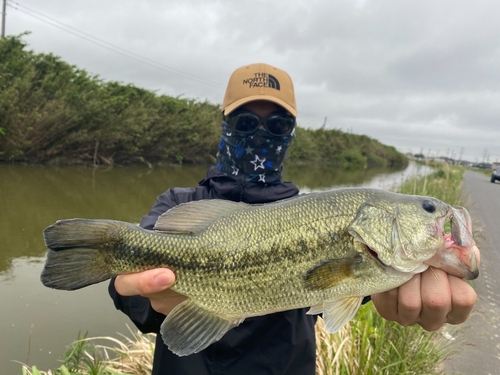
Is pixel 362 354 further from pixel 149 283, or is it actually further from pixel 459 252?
pixel 149 283

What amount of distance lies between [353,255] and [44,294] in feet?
15.5

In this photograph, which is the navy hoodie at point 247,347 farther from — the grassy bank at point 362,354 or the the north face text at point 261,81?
the the north face text at point 261,81

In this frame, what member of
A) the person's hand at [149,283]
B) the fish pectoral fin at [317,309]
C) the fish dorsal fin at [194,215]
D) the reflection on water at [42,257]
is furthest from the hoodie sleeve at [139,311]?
the reflection on water at [42,257]

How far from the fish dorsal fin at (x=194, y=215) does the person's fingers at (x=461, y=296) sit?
38.3 inches

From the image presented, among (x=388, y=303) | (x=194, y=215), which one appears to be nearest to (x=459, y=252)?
(x=388, y=303)

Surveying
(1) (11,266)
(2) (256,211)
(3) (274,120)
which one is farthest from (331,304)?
(1) (11,266)

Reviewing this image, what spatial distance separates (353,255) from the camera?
157 cm

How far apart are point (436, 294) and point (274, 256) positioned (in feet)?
2.29

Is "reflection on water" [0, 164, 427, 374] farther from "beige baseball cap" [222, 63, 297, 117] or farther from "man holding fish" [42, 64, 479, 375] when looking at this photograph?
"beige baseball cap" [222, 63, 297, 117]

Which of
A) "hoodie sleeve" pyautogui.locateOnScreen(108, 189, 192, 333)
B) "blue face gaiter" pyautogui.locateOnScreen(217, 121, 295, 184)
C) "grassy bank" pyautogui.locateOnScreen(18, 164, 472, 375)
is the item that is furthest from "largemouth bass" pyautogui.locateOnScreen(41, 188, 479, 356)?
"grassy bank" pyautogui.locateOnScreen(18, 164, 472, 375)

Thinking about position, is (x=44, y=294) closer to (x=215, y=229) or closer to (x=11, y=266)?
(x=11, y=266)

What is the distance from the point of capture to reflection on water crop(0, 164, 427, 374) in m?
4.03

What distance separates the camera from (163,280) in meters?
1.53

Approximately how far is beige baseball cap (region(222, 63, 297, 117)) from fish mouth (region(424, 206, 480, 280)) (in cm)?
153
